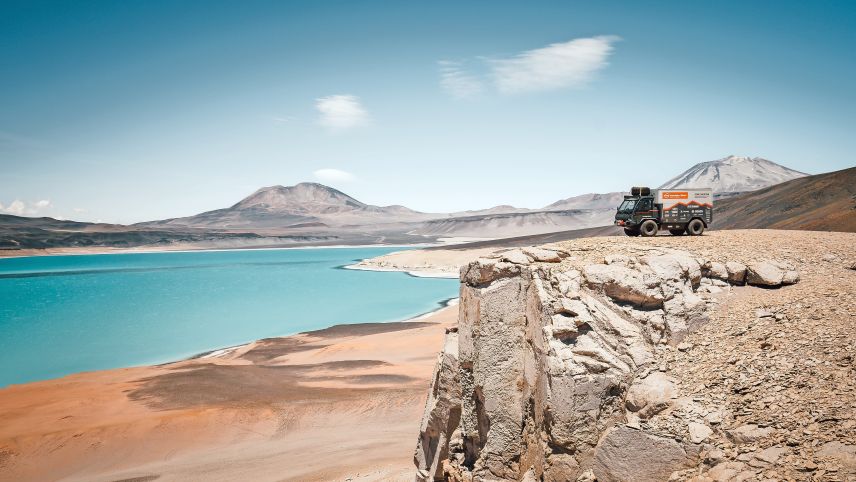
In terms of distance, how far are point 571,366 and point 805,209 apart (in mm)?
35872

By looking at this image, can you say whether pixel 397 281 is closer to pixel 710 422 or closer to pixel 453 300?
pixel 453 300

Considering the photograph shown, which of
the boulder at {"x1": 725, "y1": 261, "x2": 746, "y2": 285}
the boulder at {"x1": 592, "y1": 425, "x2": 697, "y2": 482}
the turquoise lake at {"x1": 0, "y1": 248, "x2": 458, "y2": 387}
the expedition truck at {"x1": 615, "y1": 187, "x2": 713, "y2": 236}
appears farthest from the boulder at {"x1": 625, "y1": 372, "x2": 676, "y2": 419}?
the turquoise lake at {"x1": 0, "y1": 248, "x2": 458, "y2": 387}

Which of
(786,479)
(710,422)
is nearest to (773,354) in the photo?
(710,422)

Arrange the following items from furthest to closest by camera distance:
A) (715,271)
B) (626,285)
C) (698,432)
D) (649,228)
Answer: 1. (649,228)
2. (715,271)
3. (626,285)
4. (698,432)

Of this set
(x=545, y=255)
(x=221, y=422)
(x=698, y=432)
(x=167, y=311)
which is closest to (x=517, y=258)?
(x=545, y=255)

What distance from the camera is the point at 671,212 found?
12.2 m

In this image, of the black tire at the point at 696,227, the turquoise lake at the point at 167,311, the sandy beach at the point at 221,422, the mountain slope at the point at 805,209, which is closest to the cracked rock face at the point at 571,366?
the black tire at the point at 696,227

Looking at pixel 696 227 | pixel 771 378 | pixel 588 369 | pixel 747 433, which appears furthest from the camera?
pixel 696 227

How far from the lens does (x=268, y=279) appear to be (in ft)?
265

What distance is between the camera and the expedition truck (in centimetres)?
1220

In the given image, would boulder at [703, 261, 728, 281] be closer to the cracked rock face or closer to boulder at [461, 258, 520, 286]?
the cracked rock face

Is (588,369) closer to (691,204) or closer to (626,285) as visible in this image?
(626,285)

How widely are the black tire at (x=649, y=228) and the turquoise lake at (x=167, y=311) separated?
28.2m

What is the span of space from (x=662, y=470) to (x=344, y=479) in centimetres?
860
